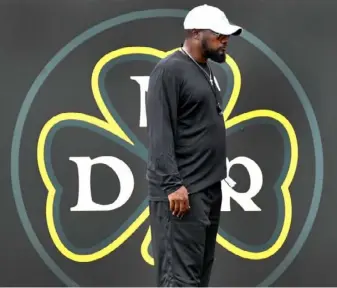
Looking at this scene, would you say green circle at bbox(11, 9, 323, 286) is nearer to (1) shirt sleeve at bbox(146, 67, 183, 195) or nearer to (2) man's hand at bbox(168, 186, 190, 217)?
A: (1) shirt sleeve at bbox(146, 67, 183, 195)

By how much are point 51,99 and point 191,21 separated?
1.14 m

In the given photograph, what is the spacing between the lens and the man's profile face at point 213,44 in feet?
9.30

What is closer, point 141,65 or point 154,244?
point 154,244

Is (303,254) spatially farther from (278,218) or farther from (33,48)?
(33,48)

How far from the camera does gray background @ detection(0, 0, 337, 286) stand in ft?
12.0

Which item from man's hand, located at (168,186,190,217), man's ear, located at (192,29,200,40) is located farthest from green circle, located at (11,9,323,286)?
man's hand, located at (168,186,190,217)

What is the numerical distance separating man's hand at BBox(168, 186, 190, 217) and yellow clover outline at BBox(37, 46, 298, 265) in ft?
3.31

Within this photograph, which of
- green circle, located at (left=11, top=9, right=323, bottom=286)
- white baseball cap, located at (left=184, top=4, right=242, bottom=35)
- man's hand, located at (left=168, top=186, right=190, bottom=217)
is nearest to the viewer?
man's hand, located at (left=168, top=186, right=190, bottom=217)

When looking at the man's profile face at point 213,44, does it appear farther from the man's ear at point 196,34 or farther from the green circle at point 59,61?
the green circle at point 59,61

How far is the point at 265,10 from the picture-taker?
3652mm

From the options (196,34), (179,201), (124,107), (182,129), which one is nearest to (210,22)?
(196,34)

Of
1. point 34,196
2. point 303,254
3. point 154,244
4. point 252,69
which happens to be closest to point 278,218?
point 303,254

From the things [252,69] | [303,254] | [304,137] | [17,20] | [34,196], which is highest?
[17,20]

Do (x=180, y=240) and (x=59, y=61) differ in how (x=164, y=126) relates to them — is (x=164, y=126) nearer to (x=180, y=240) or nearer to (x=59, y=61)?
(x=180, y=240)
